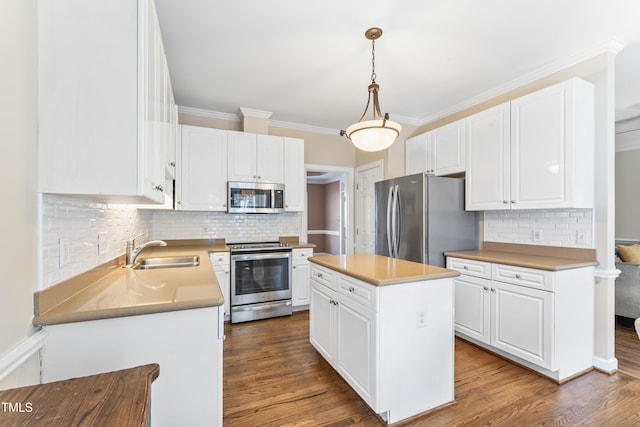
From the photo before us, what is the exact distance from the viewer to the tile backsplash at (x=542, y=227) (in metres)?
2.53

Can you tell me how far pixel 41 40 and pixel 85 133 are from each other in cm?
37

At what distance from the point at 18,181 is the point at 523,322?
3166mm

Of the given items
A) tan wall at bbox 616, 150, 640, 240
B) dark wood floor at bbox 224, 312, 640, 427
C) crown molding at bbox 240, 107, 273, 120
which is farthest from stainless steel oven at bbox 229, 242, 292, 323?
tan wall at bbox 616, 150, 640, 240

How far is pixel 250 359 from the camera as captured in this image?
101 inches

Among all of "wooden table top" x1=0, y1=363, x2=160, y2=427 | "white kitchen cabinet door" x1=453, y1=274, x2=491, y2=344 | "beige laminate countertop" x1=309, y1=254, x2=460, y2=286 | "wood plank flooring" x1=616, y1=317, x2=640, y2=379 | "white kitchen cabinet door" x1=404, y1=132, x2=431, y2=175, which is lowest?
"wood plank flooring" x1=616, y1=317, x2=640, y2=379

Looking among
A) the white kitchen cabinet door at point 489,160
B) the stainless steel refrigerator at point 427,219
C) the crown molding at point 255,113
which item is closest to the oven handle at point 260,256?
the stainless steel refrigerator at point 427,219

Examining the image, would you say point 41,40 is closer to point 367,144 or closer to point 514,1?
point 367,144

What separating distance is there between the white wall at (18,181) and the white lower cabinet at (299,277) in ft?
9.12

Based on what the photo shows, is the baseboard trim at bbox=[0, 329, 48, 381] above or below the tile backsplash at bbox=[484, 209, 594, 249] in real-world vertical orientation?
below

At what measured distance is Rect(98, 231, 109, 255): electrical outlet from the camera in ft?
5.72

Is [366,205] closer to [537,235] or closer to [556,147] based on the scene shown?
[537,235]

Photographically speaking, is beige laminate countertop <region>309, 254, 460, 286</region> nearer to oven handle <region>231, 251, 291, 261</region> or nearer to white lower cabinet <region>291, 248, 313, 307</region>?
oven handle <region>231, 251, 291, 261</region>

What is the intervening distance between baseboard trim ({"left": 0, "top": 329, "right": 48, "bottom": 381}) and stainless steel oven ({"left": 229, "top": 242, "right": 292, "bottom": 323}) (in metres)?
2.32

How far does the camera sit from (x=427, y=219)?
3098 mm
